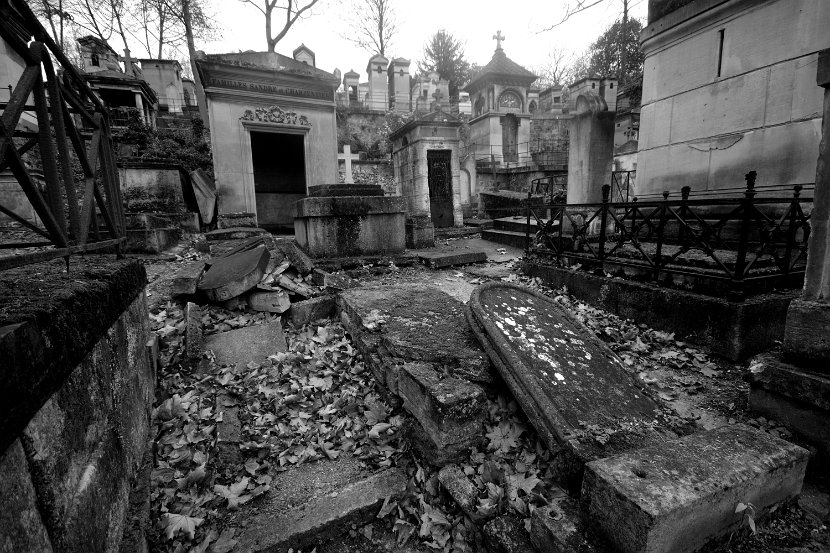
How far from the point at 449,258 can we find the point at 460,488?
502 cm

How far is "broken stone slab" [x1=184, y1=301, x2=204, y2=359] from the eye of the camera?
3430mm

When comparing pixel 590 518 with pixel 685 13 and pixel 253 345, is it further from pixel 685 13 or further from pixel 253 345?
pixel 685 13

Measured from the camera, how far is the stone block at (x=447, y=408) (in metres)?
2.32

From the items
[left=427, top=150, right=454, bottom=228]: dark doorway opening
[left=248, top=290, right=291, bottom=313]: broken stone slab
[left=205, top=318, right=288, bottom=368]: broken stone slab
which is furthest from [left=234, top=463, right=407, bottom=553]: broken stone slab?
[left=427, top=150, right=454, bottom=228]: dark doorway opening

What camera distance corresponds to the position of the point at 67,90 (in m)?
2.02

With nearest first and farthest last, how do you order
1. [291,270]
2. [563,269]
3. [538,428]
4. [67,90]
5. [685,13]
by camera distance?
[67,90] < [538,428] < [291,270] < [563,269] < [685,13]

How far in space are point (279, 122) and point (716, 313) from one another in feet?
29.1

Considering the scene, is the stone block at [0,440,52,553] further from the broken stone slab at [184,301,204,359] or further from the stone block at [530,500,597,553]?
the broken stone slab at [184,301,204,359]

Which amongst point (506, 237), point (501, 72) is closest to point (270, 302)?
point (506, 237)

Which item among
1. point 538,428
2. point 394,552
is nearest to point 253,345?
point 394,552

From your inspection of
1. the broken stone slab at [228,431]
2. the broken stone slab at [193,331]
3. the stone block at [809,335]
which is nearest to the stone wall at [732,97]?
the stone block at [809,335]

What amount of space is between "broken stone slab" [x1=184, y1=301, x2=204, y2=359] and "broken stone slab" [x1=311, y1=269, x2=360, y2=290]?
1391 millimetres

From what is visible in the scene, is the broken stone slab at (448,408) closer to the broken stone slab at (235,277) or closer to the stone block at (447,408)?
the stone block at (447,408)

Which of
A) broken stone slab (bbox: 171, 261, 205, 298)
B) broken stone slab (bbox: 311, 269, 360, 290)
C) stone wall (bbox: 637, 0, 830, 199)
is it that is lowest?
broken stone slab (bbox: 311, 269, 360, 290)
